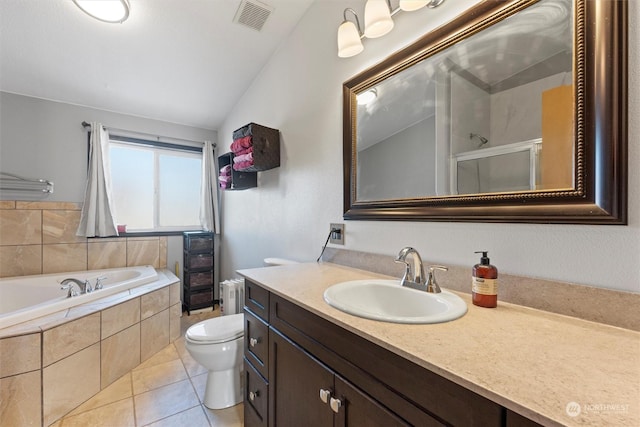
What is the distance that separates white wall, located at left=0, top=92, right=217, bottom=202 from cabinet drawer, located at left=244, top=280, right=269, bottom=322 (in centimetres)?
254

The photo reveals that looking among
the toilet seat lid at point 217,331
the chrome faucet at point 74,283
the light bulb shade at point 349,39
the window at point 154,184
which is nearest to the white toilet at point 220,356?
the toilet seat lid at point 217,331

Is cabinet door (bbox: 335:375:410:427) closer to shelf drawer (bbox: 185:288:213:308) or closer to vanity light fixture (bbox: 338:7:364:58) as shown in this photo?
vanity light fixture (bbox: 338:7:364:58)

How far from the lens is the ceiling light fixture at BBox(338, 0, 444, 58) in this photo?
1029 mm

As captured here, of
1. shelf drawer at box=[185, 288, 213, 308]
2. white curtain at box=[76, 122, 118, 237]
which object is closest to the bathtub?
white curtain at box=[76, 122, 118, 237]

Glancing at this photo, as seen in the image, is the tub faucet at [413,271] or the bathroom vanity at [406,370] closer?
the bathroom vanity at [406,370]

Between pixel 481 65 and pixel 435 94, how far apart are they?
19cm

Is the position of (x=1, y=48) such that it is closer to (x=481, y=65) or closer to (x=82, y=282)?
(x=82, y=282)

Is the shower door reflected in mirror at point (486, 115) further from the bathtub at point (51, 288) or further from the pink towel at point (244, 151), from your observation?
the bathtub at point (51, 288)

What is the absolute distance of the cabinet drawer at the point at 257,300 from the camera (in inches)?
47.2

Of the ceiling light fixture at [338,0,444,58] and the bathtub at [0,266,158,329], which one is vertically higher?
the ceiling light fixture at [338,0,444,58]

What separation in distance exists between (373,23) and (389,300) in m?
1.19

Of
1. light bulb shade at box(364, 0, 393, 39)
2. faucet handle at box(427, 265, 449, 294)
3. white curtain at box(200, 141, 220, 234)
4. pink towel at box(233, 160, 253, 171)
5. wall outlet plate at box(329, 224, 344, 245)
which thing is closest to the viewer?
faucet handle at box(427, 265, 449, 294)

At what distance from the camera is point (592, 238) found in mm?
724

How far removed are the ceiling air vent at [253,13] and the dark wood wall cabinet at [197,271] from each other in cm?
219
